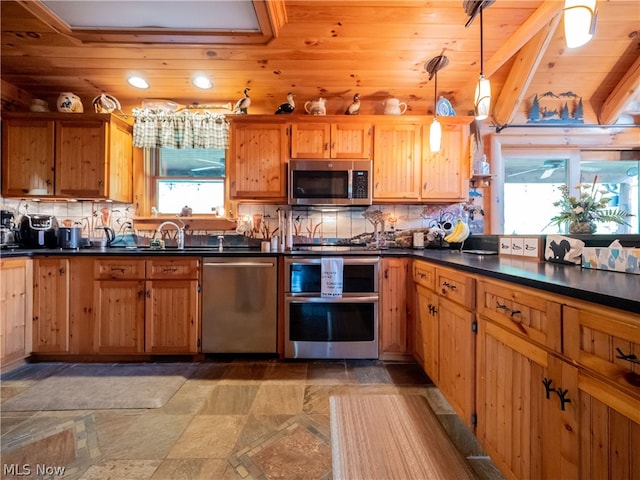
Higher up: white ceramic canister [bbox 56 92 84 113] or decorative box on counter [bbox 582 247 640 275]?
white ceramic canister [bbox 56 92 84 113]

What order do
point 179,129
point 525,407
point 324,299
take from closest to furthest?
point 525,407 < point 324,299 < point 179,129

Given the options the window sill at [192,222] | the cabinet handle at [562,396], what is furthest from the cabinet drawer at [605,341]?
the window sill at [192,222]

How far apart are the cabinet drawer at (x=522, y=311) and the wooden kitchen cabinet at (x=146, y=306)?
2.09 meters

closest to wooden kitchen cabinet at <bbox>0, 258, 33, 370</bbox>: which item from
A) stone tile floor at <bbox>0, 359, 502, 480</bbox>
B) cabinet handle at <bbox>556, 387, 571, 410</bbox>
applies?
stone tile floor at <bbox>0, 359, 502, 480</bbox>

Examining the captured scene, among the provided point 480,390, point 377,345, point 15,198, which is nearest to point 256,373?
point 377,345

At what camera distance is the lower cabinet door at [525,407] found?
0.82 m

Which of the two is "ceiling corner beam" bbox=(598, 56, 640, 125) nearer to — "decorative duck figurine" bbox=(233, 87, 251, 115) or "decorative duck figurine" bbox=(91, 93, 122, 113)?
"decorative duck figurine" bbox=(233, 87, 251, 115)

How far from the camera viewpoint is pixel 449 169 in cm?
269

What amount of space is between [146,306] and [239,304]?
2.51ft

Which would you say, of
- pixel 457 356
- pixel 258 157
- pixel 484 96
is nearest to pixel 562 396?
pixel 457 356

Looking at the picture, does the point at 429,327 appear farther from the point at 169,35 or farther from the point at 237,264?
the point at 169,35

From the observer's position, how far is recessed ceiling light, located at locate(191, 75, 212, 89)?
104 inches

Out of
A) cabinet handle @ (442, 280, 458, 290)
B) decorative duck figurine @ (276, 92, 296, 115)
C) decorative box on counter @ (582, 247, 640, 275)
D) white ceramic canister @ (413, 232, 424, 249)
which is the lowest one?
cabinet handle @ (442, 280, 458, 290)

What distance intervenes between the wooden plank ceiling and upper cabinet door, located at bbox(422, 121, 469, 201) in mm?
481
